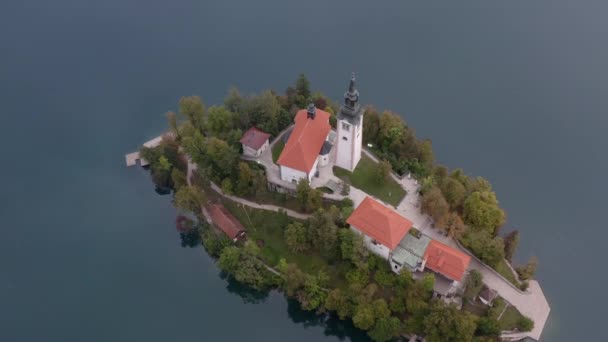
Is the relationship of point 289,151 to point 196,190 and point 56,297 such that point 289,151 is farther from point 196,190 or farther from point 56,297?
point 56,297

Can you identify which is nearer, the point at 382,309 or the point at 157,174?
the point at 382,309

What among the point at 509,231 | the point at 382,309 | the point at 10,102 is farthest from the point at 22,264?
the point at 509,231

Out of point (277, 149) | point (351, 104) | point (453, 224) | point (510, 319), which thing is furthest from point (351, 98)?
point (510, 319)

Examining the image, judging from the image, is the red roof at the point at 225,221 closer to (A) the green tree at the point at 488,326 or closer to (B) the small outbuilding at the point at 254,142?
(B) the small outbuilding at the point at 254,142

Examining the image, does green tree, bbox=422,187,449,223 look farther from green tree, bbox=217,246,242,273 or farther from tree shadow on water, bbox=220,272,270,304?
green tree, bbox=217,246,242,273

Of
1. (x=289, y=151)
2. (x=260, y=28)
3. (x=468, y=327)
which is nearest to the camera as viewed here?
(x=468, y=327)

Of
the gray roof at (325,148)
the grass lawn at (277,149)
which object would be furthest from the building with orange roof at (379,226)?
the grass lawn at (277,149)
